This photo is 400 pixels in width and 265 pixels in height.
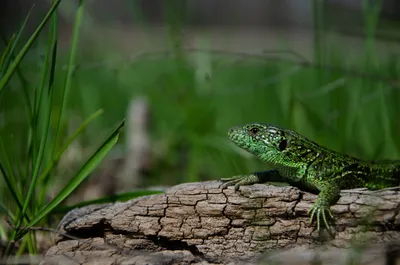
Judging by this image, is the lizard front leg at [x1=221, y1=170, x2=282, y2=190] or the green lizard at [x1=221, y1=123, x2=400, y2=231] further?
the green lizard at [x1=221, y1=123, x2=400, y2=231]

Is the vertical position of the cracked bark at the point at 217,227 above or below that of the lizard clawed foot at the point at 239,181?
below

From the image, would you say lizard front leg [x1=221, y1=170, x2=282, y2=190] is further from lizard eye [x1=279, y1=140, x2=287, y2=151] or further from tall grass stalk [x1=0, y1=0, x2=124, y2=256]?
tall grass stalk [x1=0, y1=0, x2=124, y2=256]

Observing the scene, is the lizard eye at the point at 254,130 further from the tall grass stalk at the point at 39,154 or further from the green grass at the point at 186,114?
the tall grass stalk at the point at 39,154

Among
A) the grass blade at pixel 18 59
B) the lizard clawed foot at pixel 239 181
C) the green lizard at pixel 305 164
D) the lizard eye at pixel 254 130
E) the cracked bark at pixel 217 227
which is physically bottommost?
the cracked bark at pixel 217 227

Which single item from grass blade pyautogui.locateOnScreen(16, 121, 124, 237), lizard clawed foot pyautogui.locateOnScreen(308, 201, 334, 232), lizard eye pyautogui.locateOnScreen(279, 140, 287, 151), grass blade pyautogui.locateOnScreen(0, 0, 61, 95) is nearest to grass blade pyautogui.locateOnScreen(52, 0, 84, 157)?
grass blade pyautogui.locateOnScreen(16, 121, 124, 237)

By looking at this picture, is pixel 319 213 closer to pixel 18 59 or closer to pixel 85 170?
pixel 85 170

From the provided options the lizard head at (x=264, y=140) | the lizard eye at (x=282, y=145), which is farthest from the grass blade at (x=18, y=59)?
the lizard eye at (x=282, y=145)

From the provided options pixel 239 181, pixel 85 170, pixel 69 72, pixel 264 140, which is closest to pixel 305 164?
pixel 264 140
